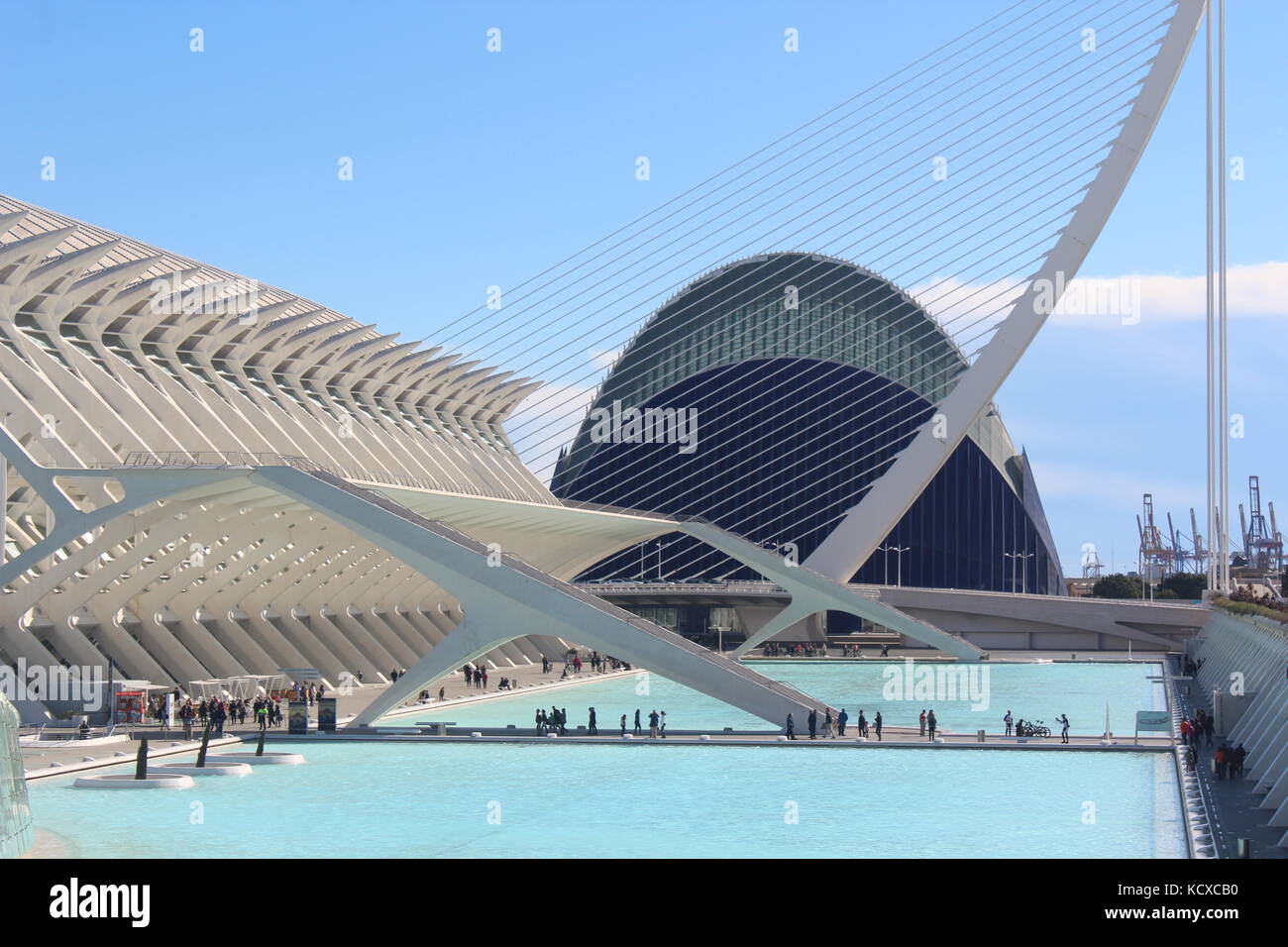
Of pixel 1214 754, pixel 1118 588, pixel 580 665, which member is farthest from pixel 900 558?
pixel 1214 754

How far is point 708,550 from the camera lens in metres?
65.8

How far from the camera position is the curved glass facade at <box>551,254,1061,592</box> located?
71.4 meters

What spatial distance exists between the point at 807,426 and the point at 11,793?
5926 centimetres

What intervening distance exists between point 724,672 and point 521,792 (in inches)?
278

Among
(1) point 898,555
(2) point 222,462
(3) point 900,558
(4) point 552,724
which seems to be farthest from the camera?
(1) point 898,555

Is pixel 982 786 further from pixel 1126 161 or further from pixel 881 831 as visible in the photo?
pixel 1126 161

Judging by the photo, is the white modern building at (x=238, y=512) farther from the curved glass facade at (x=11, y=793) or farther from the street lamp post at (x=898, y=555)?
the street lamp post at (x=898, y=555)

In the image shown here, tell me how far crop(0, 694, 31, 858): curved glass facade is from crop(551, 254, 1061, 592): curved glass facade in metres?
55.7

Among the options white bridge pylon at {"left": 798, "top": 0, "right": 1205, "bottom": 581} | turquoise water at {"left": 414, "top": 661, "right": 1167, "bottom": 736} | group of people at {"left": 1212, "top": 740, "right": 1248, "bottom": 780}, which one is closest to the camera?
group of people at {"left": 1212, "top": 740, "right": 1248, "bottom": 780}

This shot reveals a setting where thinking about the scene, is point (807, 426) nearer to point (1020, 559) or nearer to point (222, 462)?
point (1020, 559)

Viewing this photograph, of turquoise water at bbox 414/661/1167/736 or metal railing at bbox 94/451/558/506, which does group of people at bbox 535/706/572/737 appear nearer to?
turquoise water at bbox 414/661/1167/736

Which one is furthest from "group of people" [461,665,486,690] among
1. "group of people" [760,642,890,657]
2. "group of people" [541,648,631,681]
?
"group of people" [760,642,890,657]

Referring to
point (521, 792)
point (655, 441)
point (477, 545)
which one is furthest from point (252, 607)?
point (655, 441)

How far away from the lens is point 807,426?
2808 inches
